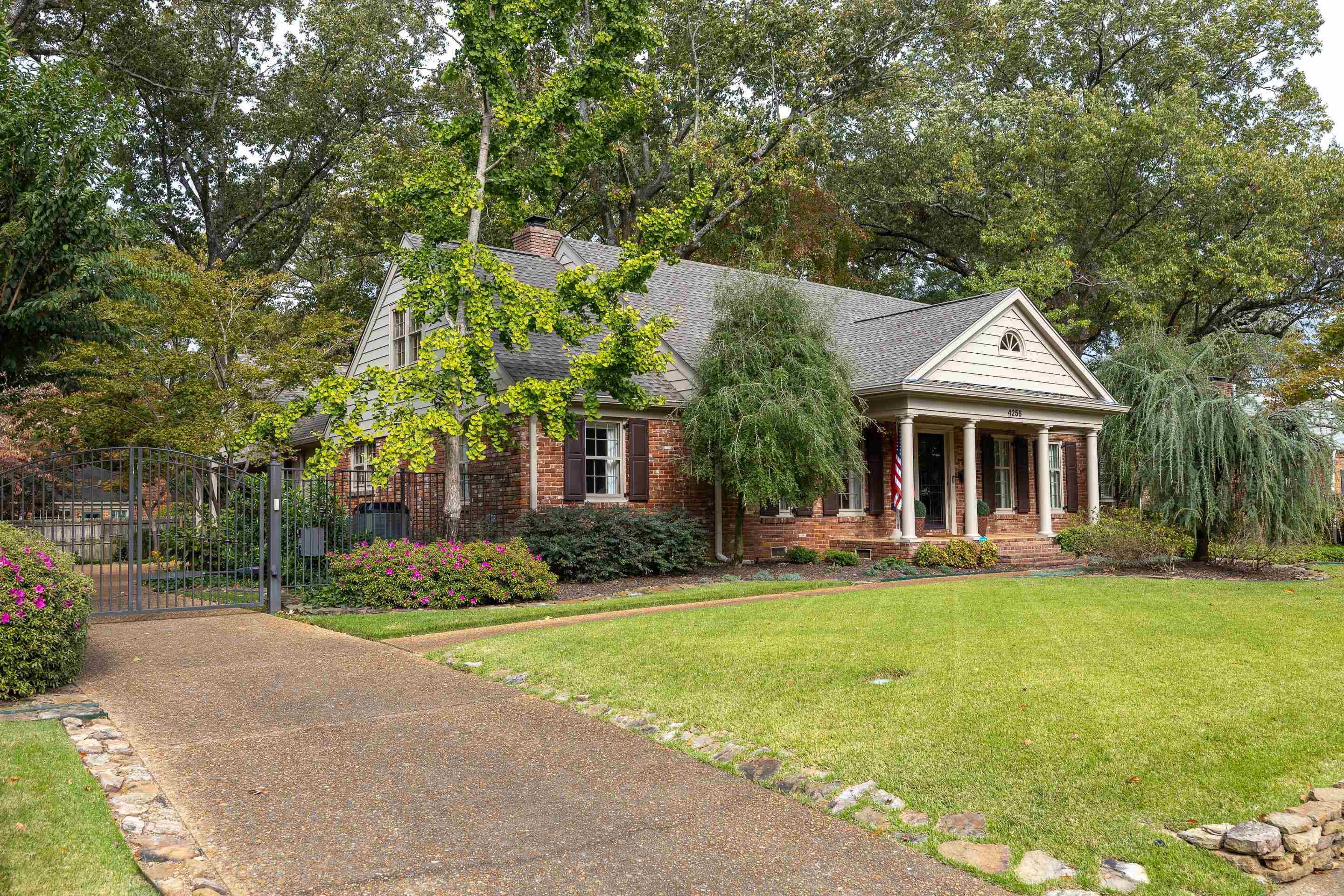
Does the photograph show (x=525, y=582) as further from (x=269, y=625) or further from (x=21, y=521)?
(x=21, y=521)

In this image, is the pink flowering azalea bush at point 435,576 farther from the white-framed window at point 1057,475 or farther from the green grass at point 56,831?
the white-framed window at point 1057,475

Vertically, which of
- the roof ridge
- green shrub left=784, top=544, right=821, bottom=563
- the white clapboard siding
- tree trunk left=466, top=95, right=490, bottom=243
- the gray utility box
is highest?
tree trunk left=466, top=95, right=490, bottom=243

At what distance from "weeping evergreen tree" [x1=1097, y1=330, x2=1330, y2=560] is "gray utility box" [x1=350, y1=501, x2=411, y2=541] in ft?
41.8

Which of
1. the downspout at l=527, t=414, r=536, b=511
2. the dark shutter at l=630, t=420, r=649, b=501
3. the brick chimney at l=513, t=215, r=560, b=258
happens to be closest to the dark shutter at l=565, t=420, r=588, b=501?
the downspout at l=527, t=414, r=536, b=511

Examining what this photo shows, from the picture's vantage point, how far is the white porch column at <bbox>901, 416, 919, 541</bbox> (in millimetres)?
18312

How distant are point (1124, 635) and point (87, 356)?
56.7 feet

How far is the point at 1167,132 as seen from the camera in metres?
27.3

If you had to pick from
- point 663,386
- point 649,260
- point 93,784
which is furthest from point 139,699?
point 663,386

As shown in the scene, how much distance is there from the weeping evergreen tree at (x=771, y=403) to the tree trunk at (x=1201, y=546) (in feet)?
20.3

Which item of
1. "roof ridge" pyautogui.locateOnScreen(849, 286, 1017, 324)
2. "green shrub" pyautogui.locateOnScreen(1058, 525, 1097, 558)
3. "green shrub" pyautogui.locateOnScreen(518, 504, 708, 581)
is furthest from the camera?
"roof ridge" pyautogui.locateOnScreen(849, 286, 1017, 324)

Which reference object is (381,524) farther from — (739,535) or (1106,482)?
(1106,482)

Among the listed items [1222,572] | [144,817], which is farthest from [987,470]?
[144,817]

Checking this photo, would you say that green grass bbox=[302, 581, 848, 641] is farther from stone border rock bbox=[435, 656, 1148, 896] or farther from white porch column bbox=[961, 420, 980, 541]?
white porch column bbox=[961, 420, 980, 541]

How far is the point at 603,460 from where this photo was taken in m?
17.2
